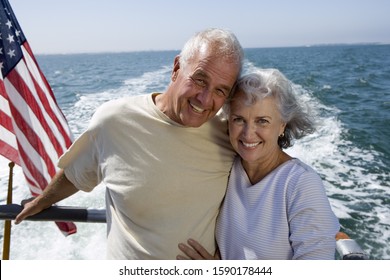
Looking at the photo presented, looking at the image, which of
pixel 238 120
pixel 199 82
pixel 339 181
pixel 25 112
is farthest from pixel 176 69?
pixel 339 181

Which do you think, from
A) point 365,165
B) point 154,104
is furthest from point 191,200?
point 365,165

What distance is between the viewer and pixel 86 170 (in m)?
1.75

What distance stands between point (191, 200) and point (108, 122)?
0.49 metres

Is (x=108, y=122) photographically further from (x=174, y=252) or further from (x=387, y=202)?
(x=387, y=202)

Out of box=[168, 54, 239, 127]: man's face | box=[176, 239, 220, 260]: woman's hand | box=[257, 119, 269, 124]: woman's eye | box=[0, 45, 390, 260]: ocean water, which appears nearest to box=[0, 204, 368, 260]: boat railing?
box=[176, 239, 220, 260]: woman's hand

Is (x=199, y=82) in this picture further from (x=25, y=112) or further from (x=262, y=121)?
(x=25, y=112)

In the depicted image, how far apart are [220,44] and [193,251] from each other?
851 millimetres

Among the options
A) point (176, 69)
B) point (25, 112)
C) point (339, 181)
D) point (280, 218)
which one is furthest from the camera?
point (339, 181)

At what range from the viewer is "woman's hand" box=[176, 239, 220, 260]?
1.53m

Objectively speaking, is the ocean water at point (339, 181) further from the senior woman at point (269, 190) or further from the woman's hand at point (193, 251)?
the woman's hand at point (193, 251)

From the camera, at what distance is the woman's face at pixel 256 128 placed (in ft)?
4.90

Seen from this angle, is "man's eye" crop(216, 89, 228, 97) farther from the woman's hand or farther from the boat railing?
the boat railing

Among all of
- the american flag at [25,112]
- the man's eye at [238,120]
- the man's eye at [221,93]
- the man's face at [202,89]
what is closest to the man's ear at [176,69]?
the man's face at [202,89]

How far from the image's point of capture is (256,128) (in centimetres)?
150
